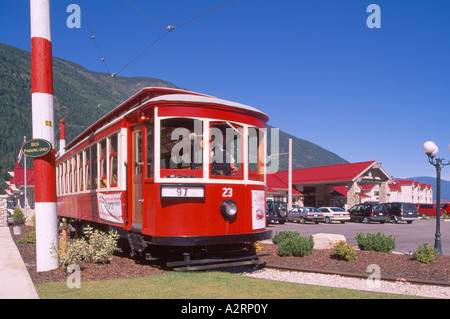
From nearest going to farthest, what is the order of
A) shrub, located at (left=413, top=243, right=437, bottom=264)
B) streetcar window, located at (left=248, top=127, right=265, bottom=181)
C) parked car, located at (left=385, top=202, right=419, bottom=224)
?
streetcar window, located at (left=248, top=127, right=265, bottom=181), shrub, located at (left=413, top=243, right=437, bottom=264), parked car, located at (left=385, top=202, right=419, bottom=224)

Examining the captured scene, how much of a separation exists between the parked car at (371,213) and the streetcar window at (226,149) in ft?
84.7

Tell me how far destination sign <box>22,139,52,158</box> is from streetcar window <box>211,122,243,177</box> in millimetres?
3252

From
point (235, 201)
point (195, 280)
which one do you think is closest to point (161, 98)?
point (235, 201)

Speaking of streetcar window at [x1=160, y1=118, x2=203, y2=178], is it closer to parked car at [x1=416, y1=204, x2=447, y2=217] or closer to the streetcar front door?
the streetcar front door

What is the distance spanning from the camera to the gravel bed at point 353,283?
6758 mm

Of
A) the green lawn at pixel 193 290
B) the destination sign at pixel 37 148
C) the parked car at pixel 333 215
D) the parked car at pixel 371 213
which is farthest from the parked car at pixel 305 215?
the destination sign at pixel 37 148

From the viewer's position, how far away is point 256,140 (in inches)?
336

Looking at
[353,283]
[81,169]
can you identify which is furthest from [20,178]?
[353,283]

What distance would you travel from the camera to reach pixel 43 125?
830 cm

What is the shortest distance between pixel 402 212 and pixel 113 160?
27.4 meters

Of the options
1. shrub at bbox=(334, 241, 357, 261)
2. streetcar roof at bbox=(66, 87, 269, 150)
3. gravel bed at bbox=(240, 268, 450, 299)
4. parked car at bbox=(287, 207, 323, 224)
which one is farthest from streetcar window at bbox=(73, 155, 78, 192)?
parked car at bbox=(287, 207, 323, 224)

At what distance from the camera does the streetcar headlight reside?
7.53 metres
